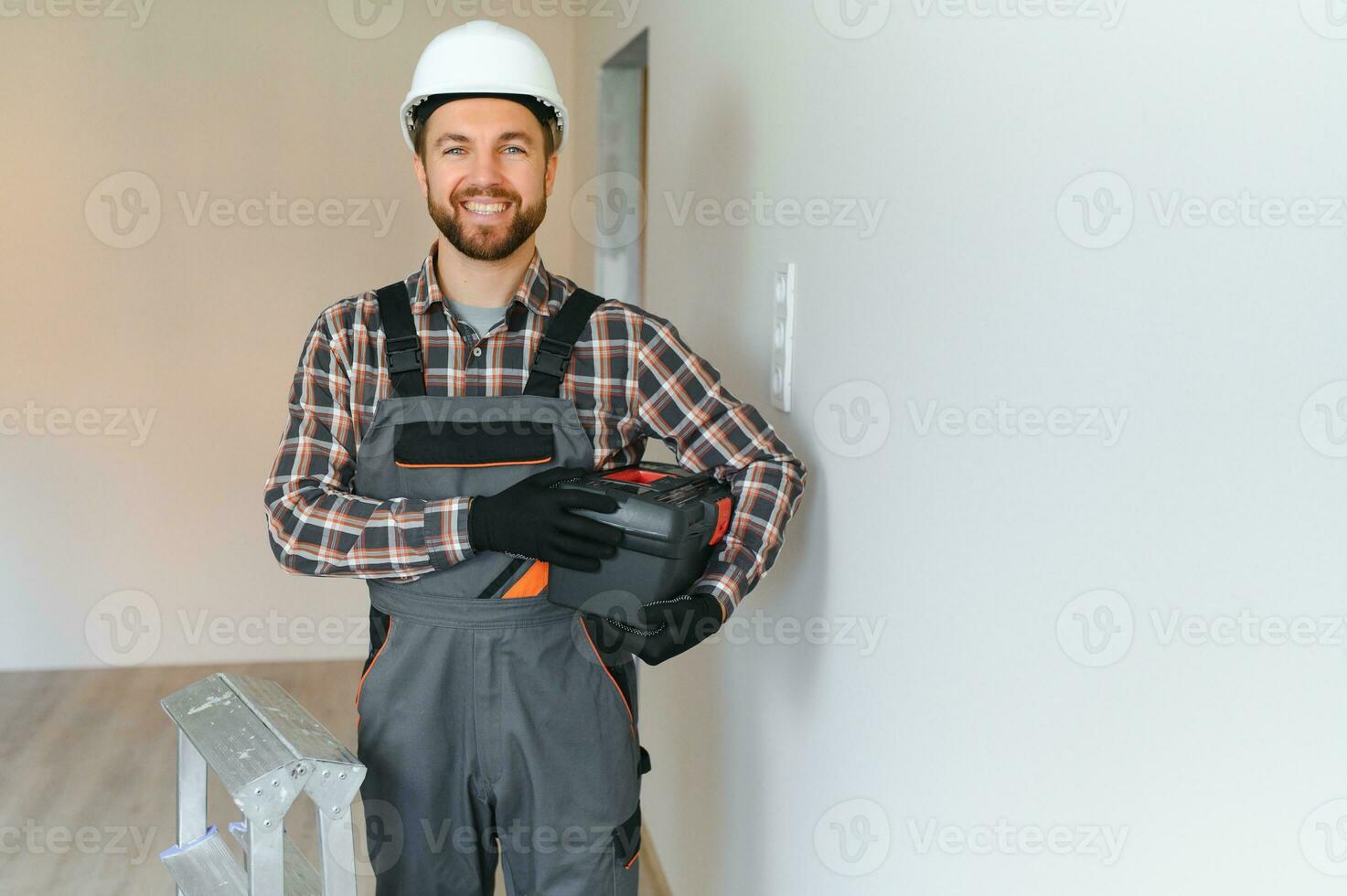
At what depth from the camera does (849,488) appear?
59.7 inches

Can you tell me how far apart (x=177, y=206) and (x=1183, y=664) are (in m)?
3.81

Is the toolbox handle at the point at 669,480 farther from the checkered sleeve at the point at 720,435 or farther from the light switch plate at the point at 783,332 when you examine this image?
the light switch plate at the point at 783,332

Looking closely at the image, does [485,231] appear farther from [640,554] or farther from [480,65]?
[640,554]

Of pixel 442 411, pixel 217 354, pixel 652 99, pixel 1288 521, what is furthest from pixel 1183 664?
pixel 217 354

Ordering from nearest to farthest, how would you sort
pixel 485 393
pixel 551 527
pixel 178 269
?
pixel 551 527 < pixel 485 393 < pixel 178 269

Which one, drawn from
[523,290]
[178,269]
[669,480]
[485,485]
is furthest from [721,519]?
[178,269]

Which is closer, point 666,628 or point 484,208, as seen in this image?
point 666,628

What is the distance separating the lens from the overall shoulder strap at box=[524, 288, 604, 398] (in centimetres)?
156

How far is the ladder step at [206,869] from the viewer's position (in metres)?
1.39

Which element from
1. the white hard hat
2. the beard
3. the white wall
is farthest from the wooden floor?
the white hard hat

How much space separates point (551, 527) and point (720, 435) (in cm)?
35

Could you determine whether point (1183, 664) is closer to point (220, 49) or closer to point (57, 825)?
point (57, 825)

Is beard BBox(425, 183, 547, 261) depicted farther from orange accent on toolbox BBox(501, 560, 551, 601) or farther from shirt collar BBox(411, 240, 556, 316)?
orange accent on toolbox BBox(501, 560, 551, 601)

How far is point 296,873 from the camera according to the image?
4.63 feet
